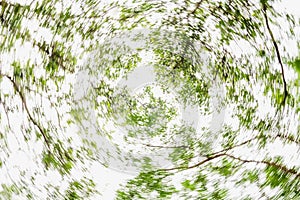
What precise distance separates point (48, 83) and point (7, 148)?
1.49ft

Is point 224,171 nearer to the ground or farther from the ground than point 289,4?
nearer to the ground

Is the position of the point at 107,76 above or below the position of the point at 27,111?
above

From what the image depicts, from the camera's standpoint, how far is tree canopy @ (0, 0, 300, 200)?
69.4 inches

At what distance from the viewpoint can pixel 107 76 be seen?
321cm

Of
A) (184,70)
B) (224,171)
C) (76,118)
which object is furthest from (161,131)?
(224,171)

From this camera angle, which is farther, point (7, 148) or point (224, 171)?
point (224, 171)

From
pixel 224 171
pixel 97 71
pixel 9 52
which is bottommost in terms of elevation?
pixel 224 171

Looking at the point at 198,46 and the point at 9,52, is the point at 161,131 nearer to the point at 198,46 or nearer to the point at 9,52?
the point at 198,46

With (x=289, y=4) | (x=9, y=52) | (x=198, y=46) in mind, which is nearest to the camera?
(x=289, y=4)

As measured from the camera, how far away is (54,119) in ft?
7.13

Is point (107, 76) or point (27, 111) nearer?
point (27, 111)

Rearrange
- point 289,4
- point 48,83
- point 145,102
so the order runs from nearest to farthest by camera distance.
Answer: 1. point 289,4
2. point 48,83
3. point 145,102

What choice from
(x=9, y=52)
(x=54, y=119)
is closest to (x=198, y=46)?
(x=54, y=119)

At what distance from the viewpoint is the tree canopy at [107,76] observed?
176 centimetres
